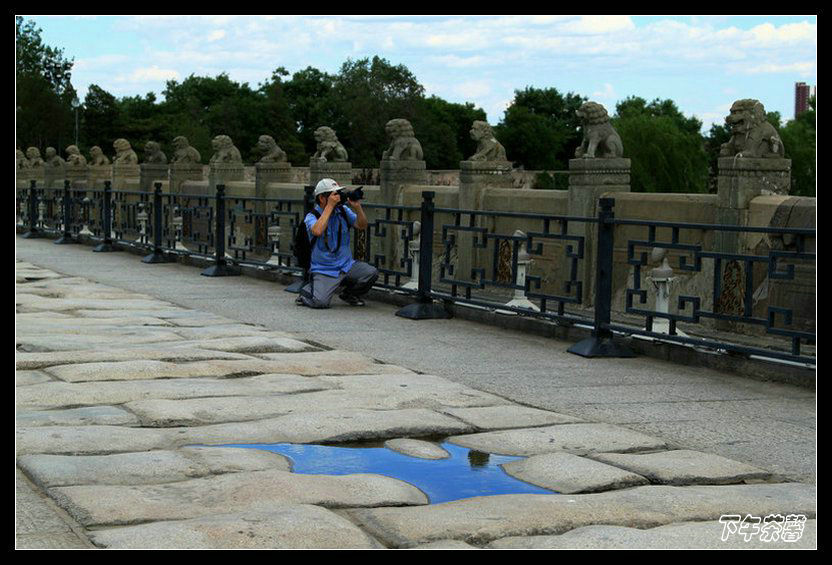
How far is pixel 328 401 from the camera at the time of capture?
246 inches

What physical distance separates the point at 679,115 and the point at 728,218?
3400 inches

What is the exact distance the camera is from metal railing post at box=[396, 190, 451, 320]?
10320 millimetres

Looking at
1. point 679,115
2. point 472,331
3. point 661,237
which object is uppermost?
point 679,115

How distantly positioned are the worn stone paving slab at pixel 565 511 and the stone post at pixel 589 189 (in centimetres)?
834

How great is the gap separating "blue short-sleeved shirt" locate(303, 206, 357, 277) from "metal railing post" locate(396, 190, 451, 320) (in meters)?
0.81

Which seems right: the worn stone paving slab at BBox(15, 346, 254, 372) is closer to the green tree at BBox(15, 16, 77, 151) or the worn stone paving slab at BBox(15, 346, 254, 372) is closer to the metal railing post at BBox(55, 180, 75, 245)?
the metal railing post at BBox(55, 180, 75, 245)

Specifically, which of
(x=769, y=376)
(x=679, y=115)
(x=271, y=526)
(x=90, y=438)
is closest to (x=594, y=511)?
(x=271, y=526)

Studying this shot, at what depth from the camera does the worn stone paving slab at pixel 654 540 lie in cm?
372

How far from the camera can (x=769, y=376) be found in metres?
7.23

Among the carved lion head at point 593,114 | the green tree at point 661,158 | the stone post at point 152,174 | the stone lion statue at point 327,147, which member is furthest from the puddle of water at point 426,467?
the green tree at point 661,158

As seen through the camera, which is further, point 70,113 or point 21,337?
point 70,113

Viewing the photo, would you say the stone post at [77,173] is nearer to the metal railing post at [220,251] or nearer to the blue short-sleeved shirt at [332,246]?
the metal railing post at [220,251]

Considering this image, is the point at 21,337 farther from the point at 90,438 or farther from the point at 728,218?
the point at 728,218

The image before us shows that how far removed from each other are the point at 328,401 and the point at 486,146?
10.2 m
